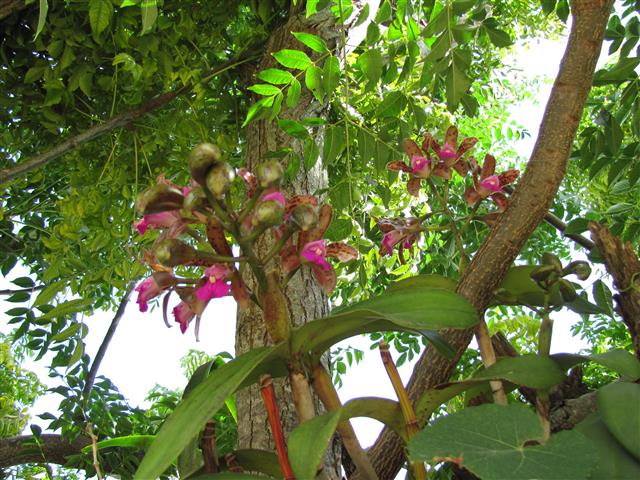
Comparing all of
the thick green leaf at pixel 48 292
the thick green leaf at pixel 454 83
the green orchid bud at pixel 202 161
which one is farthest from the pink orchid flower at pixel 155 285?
the thick green leaf at pixel 48 292

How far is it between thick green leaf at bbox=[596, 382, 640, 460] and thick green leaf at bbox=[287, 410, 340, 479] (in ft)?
0.52

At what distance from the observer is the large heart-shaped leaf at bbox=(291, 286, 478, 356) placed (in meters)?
0.44

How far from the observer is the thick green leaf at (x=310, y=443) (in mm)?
394

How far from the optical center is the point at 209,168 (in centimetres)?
45

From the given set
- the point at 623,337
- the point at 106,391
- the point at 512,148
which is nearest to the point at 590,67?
the point at 623,337

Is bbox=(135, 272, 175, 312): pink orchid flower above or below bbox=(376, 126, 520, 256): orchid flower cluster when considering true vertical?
below

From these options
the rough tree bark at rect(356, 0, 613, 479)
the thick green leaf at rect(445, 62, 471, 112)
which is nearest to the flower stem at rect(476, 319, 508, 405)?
the rough tree bark at rect(356, 0, 613, 479)

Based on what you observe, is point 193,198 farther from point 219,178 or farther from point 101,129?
point 101,129

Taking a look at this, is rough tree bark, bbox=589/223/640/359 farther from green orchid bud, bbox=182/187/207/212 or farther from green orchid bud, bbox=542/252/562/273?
green orchid bud, bbox=182/187/207/212

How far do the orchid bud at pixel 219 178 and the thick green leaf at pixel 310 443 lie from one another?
15cm

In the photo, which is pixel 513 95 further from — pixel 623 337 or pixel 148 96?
pixel 148 96

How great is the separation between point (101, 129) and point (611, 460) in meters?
1.03

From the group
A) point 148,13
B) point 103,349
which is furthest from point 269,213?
point 103,349

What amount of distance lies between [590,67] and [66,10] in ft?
3.09
